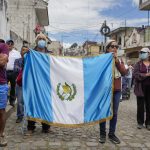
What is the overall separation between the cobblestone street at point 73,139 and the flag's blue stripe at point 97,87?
508mm

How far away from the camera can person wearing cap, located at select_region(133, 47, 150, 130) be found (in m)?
9.28

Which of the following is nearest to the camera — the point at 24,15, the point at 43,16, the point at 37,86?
the point at 37,86

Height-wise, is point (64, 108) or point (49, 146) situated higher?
point (64, 108)

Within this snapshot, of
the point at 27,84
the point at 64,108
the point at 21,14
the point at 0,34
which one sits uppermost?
the point at 21,14

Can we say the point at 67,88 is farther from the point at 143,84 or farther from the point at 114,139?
the point at 143,84

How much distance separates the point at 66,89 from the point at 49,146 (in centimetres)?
127

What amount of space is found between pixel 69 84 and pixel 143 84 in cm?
234

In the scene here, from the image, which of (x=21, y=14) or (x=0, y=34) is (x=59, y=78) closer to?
(x=0, y=34)

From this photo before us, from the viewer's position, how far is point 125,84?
57.7 ft

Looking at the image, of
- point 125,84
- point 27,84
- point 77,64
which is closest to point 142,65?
point 77,64

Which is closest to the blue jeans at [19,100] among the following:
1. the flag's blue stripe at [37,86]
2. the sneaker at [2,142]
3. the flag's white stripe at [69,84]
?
the flag's blue stripe at [37,86]

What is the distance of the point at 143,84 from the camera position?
9383 millimetres

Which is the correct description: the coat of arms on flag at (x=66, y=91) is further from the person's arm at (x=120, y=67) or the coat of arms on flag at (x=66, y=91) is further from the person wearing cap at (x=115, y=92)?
the person's arm at (x=120, y=67)

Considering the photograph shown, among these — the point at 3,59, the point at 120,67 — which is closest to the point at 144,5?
the point at 120,67
